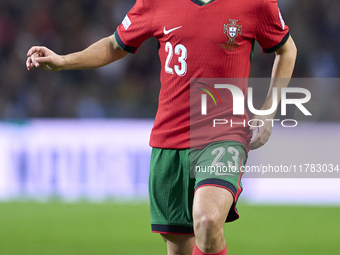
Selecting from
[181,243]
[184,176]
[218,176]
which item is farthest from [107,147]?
[218,176]

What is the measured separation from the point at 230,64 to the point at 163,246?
2.40 m

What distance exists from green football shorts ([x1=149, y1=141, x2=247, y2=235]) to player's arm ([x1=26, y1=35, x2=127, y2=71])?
24.7 inches

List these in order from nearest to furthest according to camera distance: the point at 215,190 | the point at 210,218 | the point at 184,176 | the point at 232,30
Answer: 1. the point at 210,218
2. the point at 215,190
3. the point at 232,30
4. the point at 184,176

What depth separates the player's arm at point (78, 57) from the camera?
310cm

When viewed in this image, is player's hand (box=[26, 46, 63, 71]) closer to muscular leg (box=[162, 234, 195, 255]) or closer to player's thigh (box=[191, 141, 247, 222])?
player's thigh (box=[191, 141, 247, 222])

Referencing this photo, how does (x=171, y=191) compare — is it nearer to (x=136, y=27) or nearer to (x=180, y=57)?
(x=180, y=57)

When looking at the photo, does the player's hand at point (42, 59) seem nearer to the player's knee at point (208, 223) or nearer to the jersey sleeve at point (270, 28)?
the jersey sleeve at point (270, 28)

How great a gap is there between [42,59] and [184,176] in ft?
3.21

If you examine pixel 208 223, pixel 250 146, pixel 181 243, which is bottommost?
pixel 181 243

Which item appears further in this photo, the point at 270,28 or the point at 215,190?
the point at 270,28

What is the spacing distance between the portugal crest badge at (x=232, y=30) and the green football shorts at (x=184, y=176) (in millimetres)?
548

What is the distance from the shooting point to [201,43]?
298cm

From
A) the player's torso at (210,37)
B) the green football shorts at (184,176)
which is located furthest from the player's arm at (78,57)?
the green football shorts at (184,176)

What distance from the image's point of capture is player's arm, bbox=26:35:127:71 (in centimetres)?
310
